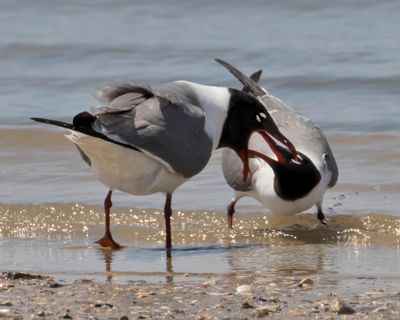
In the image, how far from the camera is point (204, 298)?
20.1ft

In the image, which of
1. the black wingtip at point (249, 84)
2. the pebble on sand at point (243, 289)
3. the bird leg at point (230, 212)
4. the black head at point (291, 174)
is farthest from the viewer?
the black wingtip at point (249, 84)

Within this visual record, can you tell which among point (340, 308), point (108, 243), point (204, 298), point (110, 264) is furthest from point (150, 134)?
Result: point (340, 308)

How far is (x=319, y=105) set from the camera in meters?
12.5

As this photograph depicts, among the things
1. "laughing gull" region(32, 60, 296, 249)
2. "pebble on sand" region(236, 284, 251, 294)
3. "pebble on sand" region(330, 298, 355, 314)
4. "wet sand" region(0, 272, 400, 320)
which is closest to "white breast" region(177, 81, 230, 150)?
"laughing gull" region(32, 60, 296, 249)

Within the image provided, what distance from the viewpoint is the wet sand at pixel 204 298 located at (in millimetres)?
5750

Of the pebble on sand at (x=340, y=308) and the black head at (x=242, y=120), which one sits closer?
the pebble on sand at (x=340, y=308)

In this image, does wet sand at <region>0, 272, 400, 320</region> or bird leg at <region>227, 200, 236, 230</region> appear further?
bird leg at <region>227, 200, 236, 230</region>

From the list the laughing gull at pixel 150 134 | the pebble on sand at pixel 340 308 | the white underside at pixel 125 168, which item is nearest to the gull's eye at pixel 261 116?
the laughing gull at pixel 150 134

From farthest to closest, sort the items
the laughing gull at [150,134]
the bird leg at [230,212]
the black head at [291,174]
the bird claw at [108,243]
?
the bird leg at [230,212] < the black head at [291,174] < the bird claw at [108,243] < the laughing gull at [150,134]

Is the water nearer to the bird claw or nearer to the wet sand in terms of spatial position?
the bird claw

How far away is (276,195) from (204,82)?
4.76 m

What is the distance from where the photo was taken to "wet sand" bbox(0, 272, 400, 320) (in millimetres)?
5750

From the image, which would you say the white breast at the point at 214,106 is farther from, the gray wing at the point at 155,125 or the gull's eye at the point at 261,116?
the gull's eye at the point at 261,116

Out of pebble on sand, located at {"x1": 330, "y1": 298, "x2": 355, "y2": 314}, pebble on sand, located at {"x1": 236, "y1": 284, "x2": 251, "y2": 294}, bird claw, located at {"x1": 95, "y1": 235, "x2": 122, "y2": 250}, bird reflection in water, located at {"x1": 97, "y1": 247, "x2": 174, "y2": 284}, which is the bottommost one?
pebble on sand, located at {"x1": 330, "y1": 298, "x2": 355, "y2": 314}
